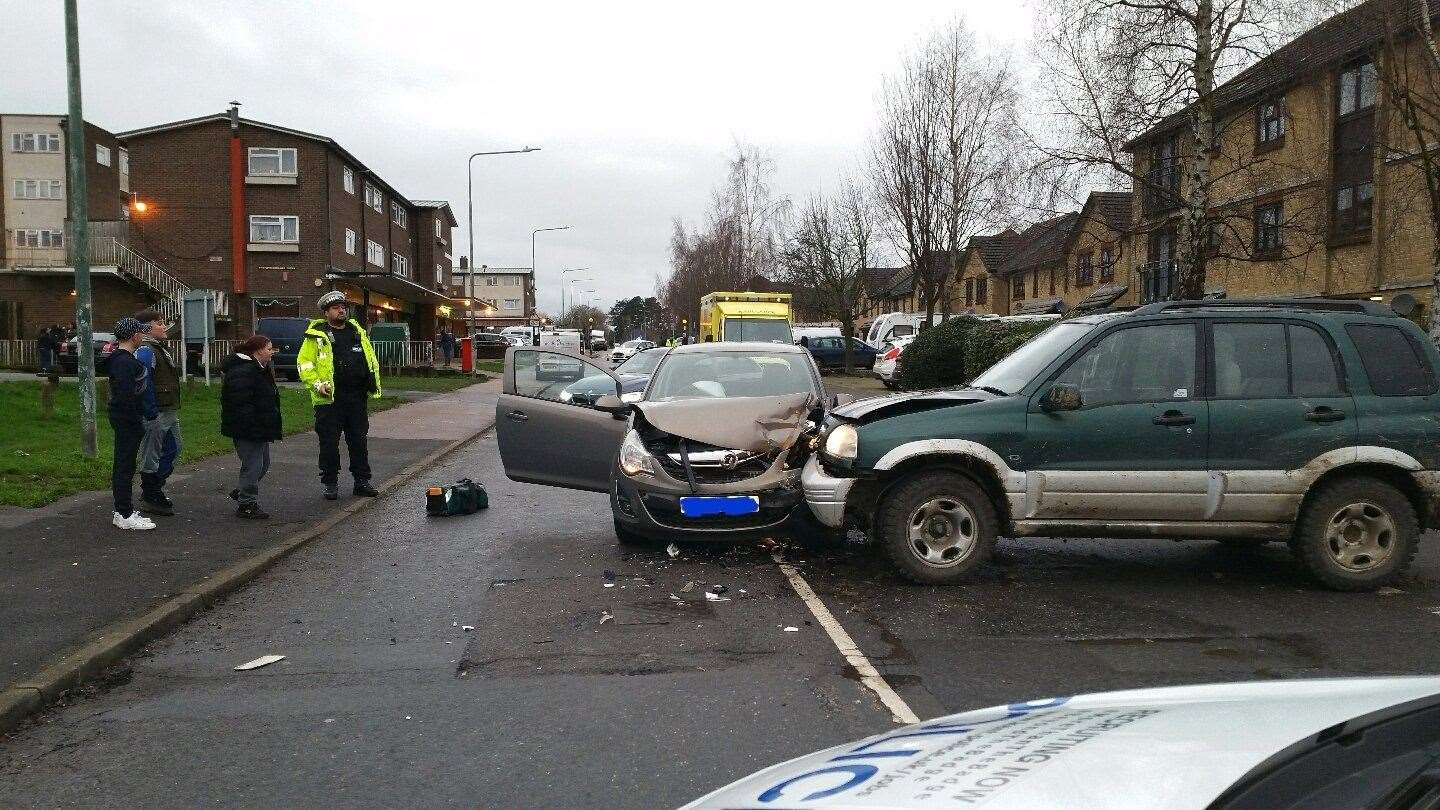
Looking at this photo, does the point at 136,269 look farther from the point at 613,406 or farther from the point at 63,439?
the point at 613,406

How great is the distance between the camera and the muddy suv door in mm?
8805

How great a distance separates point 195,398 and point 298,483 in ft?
31.5

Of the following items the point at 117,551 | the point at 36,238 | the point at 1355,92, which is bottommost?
the point at 117,551

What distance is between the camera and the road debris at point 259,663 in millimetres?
5148

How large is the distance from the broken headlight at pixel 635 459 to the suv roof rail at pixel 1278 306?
362 centimetres

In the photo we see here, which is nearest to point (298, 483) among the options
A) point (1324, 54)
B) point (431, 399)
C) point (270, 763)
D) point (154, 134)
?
point (270, 763)

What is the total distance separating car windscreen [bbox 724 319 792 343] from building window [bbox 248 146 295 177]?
959 inches

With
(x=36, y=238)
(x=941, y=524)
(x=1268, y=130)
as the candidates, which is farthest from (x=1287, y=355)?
(x=36, y=238)

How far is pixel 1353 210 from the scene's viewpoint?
27766 millimetres

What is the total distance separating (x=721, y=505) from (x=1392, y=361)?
15.2ft

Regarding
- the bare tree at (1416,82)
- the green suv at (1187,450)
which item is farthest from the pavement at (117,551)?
the bare tree at (1416,82)

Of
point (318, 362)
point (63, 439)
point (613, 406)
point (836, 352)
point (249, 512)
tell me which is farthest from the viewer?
point (836, 352)

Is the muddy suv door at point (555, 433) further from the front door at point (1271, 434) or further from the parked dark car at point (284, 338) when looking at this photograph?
the parked dark car at point (284, 338)

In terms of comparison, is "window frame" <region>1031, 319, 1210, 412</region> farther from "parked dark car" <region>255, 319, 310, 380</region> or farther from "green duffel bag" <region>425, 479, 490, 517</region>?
"parked dark car" <region>255, 319, 310, 380</region>
